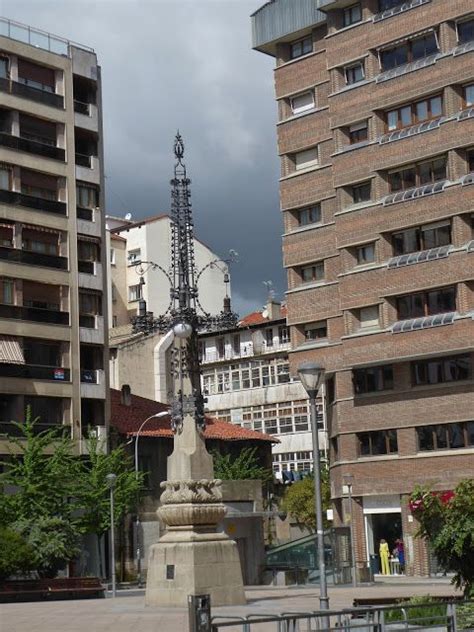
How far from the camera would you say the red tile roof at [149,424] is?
66375 mm

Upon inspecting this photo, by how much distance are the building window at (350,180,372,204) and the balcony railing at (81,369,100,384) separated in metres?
15.5

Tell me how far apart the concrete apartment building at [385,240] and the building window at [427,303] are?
0.21 ft

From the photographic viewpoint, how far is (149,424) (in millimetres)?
68250

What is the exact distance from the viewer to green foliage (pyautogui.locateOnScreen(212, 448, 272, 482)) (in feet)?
226

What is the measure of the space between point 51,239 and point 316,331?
45.2 feet

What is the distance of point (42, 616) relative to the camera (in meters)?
31.9

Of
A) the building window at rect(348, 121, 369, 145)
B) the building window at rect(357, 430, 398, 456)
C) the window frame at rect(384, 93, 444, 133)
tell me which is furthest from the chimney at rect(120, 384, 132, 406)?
the window frame at rect(384, 93, 444, 133)

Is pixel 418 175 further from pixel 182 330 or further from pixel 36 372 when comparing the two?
pixel 182 330

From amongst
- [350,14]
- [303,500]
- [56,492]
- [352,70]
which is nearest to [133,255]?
[303,500]

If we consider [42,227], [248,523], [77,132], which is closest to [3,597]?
[248,523]

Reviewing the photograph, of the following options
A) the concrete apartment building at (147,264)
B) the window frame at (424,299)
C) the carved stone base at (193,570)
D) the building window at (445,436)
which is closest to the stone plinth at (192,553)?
the carved stone base at (193,570)

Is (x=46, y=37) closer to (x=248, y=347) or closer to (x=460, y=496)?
(x=248, y=347)

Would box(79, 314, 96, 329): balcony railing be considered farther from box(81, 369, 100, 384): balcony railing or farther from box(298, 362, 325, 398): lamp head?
box(298, 362, 325, 398): lamp head

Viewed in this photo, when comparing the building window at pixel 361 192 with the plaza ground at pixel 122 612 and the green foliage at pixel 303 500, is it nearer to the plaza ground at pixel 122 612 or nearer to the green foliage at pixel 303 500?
the plaza ground at pixel 122 612
